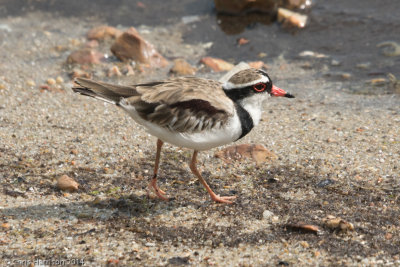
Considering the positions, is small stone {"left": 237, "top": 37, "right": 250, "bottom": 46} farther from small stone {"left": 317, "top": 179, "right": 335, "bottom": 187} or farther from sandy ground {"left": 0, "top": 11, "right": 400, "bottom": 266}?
small stone {"left": 317, "top": 179, "right": 335, "bottom": 187}

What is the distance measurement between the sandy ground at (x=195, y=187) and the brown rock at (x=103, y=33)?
1.89 meters

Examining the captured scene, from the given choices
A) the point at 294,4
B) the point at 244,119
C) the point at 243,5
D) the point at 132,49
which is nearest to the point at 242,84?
the point at 244,119

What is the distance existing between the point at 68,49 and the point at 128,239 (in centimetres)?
598

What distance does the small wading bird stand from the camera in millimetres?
5281

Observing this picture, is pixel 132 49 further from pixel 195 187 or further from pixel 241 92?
pixel 241 92

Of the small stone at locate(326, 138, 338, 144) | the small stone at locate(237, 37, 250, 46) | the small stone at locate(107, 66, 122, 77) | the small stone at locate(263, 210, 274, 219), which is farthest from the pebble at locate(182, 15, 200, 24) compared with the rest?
the small stone at locate(263, 210, 274, 219)

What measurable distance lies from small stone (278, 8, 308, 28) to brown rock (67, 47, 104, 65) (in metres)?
3.90

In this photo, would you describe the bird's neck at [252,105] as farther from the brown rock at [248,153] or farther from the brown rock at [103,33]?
the brown rock at [103,33]

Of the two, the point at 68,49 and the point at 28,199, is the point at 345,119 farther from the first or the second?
the point at 68,49

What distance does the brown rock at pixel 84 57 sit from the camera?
9383 mm

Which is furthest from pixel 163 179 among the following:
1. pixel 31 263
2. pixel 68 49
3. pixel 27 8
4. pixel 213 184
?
pixel 27 8

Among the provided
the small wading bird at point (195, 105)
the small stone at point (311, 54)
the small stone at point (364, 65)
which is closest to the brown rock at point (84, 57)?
the small stone at point (311, 54)

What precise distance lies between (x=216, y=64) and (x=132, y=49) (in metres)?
1.51

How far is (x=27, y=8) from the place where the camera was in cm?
1183
